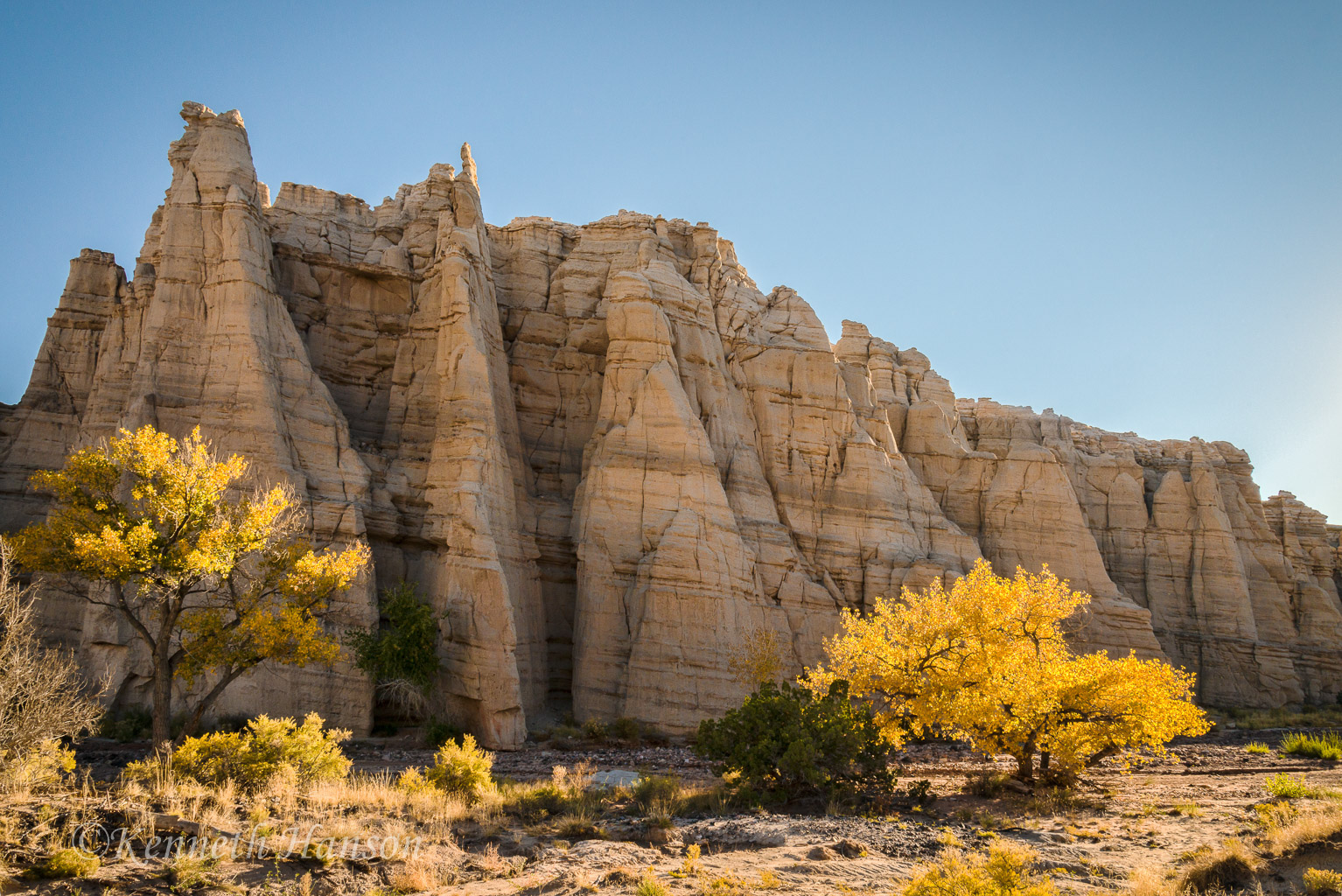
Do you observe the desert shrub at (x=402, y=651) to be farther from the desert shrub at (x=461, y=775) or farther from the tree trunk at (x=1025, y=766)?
the tree trunk at (x=1025, y=766)

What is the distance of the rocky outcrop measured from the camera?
27.8 meters

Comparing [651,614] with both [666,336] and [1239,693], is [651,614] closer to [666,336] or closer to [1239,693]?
[666,336]

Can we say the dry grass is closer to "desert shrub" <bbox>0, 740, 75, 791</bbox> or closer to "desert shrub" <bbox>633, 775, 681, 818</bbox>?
"desert shrub" <bbox>633, 775, 681, 818</bbox>

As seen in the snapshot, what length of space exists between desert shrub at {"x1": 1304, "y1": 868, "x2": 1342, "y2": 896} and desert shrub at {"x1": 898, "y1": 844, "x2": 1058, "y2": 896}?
3.31m

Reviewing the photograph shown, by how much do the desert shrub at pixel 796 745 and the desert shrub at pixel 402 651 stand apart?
11.7m

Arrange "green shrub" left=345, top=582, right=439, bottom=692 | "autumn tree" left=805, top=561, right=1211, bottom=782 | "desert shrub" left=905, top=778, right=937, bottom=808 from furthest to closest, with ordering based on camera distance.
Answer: "green shrub" left=345, top=582, right=439, bottom=692, "autumn tree" left=805, top=561, right=1211, bottom=782, "desert shrub" left=905, top=778, right=937, bottom=808

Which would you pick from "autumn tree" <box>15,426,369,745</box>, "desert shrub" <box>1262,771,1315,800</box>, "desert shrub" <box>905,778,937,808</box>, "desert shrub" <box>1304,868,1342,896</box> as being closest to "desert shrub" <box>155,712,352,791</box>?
"autumn tree" <box>15,426,369,745</box>

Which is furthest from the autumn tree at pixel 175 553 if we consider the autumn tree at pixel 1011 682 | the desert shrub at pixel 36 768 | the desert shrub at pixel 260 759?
the autumn tree at pixel 1011 682

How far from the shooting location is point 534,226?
40.8 meters

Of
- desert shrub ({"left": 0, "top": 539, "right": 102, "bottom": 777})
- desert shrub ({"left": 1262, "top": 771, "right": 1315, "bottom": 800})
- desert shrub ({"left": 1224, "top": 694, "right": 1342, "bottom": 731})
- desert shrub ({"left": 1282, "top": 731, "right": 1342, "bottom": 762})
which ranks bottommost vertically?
desert shrub ({"left": 1224, "top": 694, "right": 1342, "bottom": 731})

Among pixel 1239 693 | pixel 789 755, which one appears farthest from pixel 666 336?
pixel 1239 693

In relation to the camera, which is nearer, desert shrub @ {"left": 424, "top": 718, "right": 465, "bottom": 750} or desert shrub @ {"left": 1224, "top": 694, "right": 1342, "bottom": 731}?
desert shrub @ {"left": 424, "top": 718, "right": 465, "bottom": 750}

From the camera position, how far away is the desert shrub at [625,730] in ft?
88.5

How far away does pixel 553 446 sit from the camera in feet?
124
